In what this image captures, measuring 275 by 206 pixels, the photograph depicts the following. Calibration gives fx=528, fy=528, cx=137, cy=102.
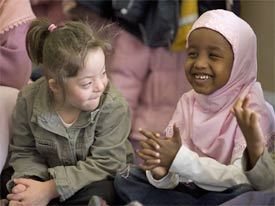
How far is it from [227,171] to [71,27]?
396 millimetres

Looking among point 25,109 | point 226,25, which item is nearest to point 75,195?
point 25,109

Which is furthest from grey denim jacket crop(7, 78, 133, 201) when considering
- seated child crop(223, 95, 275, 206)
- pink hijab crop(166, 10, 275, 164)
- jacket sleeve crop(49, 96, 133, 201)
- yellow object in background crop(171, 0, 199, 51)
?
yellow object in background crop(171, 0, 199, 51)

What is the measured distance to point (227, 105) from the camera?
1040 mm

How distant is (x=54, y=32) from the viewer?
39.5 inches

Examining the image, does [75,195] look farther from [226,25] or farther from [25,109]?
[226,25]

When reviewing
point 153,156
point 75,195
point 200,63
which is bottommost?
point 75,195

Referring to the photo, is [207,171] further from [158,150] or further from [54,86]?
[54,86]

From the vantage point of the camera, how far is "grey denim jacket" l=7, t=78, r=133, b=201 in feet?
3.42

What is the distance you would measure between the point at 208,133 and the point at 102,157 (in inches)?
8.5

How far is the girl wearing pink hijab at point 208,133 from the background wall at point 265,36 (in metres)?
0.10

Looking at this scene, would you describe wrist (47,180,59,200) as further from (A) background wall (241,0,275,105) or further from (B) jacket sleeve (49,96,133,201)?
(A) background wall (241,0,275,105)

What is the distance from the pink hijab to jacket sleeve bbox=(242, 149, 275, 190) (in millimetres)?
74

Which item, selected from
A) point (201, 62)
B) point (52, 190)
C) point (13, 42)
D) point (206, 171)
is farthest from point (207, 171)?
point (13, 42)

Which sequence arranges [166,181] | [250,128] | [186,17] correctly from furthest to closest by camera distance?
[186,17] < [166,181] < [250,128]
